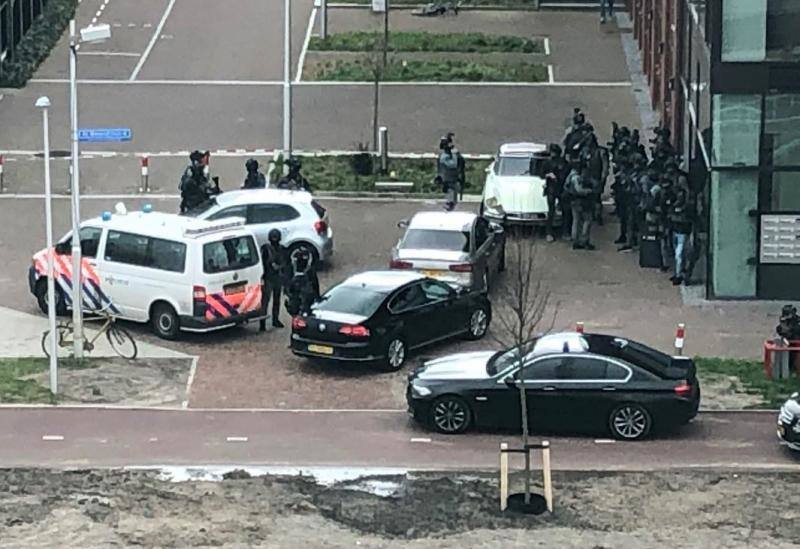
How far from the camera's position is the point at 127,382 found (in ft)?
90.7

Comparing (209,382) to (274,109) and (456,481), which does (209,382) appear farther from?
(274,109)

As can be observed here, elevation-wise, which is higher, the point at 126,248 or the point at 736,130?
the point at 736,130

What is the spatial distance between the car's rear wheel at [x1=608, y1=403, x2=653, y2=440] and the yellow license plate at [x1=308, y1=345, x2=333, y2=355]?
4703mm

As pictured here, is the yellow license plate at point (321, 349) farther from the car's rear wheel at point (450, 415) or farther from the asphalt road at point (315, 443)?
the car's rear wheel at point (450, 415)

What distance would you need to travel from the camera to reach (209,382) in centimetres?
2788

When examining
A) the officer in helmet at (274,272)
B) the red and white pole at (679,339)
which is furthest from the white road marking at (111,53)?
the red and white pole at (679,339)

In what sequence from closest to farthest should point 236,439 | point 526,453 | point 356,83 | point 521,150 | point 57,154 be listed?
point 526,453 < point 236,439 < point 521,150 < point 57,154 < point 356,83

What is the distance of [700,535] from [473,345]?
9016 millimetres

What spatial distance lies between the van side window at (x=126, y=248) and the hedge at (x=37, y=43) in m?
19.6

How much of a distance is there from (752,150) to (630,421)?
8.41m

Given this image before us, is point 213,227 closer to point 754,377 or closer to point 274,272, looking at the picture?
point 274,272

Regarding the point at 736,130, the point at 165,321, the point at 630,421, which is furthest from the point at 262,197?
the point at 630,421

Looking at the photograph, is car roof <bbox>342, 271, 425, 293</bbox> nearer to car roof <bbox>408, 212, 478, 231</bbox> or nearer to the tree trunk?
car roof <bbox>408, 212, 478, 231</bbox>

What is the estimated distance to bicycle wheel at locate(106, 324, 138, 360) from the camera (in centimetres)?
2906
